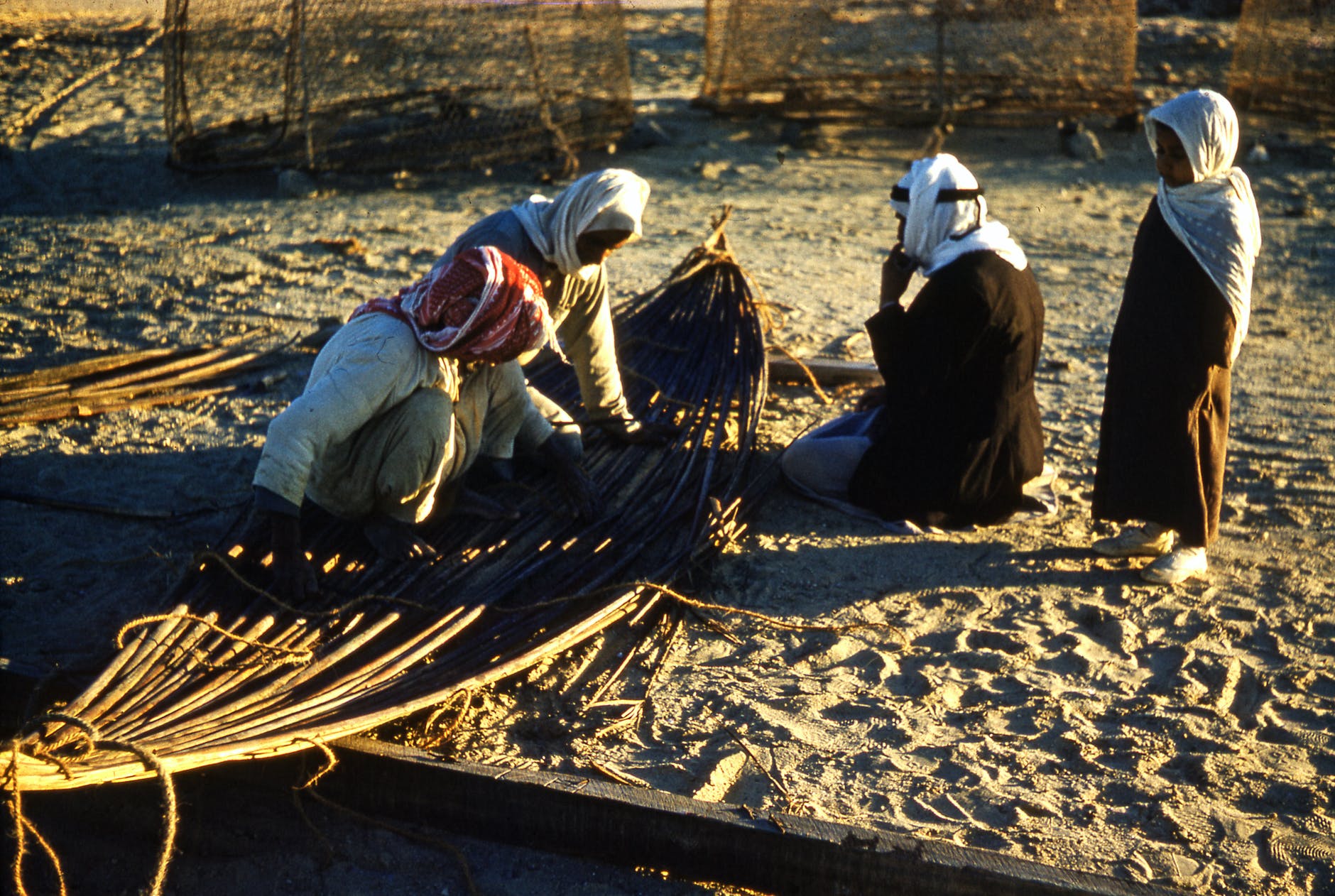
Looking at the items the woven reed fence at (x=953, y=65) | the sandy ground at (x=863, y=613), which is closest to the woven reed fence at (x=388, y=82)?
the woven reed fence at (x=953, y=65)

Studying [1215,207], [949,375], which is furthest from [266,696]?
[1215,207]

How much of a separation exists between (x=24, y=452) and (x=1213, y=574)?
3.60 meters

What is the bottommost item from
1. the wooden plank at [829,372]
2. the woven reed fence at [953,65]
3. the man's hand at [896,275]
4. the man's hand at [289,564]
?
the wooden plank at [829,372]

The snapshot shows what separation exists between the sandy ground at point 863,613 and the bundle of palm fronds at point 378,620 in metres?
0.13

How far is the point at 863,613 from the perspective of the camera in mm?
2939

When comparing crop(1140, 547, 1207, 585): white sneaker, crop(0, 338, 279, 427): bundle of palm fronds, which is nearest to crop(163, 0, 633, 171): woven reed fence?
crop(0, 338, 279, 427): bundle of palm fronds

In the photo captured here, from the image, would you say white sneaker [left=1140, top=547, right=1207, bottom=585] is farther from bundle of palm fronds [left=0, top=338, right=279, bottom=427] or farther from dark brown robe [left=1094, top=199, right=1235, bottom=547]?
bundle of palm fronds [left=0, top=338, right=279, bottom=427]

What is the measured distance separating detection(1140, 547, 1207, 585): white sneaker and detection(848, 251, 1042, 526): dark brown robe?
44cm

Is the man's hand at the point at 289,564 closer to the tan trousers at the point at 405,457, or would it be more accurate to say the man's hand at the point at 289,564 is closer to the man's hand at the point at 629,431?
the tan trousers at the point at 405,457

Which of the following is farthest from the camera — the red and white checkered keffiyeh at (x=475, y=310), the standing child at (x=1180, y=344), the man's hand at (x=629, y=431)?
the man's hand at (x=629, y=431)

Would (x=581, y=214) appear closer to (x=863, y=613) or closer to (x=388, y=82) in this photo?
(x=863, y=613)

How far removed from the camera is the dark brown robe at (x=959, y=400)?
10.1 ft

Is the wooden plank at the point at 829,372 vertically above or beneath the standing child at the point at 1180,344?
beneath

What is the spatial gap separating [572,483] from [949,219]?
4.28 ft
